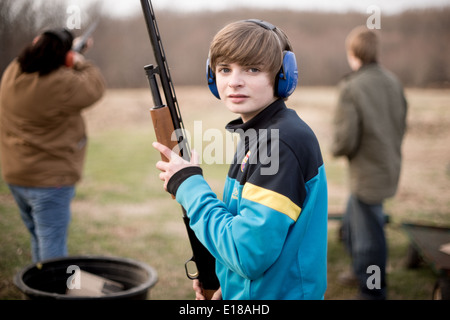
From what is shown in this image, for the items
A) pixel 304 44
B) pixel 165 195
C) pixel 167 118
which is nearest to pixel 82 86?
pixel 167 118

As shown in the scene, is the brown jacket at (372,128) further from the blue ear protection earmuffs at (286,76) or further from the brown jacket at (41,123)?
the blue ear protection earmuffs at (286,76)

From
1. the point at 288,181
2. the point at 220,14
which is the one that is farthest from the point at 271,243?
the point at 220,14

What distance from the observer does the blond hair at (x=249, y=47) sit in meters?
1.77

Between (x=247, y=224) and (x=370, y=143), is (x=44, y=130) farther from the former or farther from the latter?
(x=370, y=143)

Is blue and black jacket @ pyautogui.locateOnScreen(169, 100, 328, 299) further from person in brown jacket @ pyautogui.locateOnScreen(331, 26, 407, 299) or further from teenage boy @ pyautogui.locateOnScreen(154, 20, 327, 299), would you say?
person in brown jacket @ pyautogui.locateOnScreen(331, 26, 407, 299)

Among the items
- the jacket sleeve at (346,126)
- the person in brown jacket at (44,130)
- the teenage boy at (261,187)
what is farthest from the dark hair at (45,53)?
the jacket sleeve at (346,126)

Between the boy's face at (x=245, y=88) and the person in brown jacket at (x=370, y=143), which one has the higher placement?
the boy's face at (x=245, y=88)

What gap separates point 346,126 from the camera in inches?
174

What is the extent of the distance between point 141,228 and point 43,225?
3018mm

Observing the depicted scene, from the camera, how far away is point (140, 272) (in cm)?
344

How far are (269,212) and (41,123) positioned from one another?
272 cm
